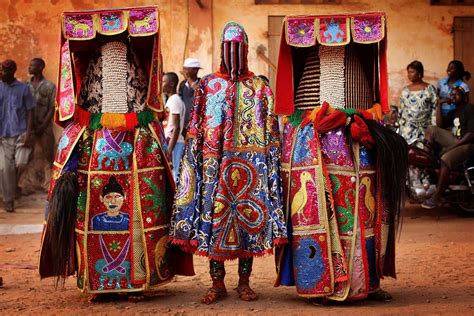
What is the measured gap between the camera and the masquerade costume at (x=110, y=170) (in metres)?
6.11

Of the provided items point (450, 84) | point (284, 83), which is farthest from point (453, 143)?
point (284, 83)

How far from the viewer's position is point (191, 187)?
239 inches

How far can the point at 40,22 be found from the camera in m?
12.8

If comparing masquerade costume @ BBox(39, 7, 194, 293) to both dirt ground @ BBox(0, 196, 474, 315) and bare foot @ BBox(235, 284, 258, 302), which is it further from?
bare foot @ BBox(235, 284, 258, 302)

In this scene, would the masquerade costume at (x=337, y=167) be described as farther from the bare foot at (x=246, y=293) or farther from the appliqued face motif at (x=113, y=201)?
the appliqued face motif at (x=113, y=201)

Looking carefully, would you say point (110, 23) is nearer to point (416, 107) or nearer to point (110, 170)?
point (110, 170)

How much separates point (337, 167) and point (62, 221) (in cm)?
199

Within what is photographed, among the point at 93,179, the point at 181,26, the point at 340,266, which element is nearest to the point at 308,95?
the point at 340,266

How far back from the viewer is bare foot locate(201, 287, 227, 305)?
6.11 m

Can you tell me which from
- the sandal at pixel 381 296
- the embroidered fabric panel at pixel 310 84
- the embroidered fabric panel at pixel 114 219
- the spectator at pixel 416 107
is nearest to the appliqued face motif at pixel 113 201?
the embroidered fabric panel at pixel 114 219

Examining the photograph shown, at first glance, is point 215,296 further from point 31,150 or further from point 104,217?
point 31,150

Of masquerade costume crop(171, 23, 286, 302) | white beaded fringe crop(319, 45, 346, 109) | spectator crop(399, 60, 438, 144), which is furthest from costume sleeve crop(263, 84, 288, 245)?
spectator crop(399, 60, 438, 144)

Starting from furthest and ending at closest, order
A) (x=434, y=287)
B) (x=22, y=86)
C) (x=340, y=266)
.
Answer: (x=22, y=86) < (x=434, y=287) < (x=340, y=266)

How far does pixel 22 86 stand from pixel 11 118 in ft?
1.62
